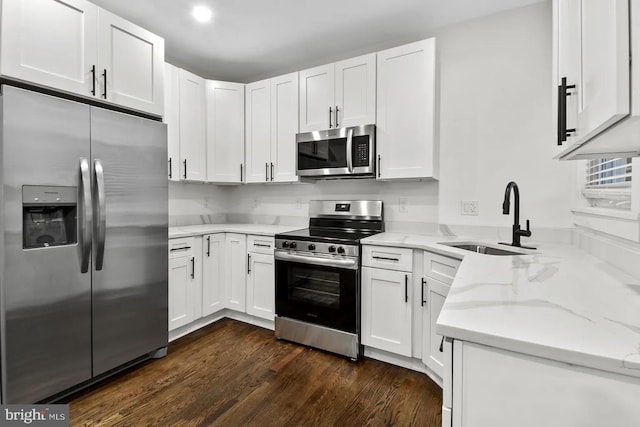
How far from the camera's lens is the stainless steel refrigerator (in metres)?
1.59

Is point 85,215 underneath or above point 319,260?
above

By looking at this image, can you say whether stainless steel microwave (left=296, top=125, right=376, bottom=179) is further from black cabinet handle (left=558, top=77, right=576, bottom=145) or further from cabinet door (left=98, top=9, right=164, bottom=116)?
black cabinet handle (left=558, top=77, right=576, bottom=145)

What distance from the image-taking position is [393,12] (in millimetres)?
2420

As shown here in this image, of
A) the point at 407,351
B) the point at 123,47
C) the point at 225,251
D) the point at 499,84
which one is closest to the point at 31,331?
the point at 225,251

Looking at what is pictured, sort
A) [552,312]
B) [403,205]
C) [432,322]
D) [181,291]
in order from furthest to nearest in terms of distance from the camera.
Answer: [403,205], [181,291], [432,322], [552,312]

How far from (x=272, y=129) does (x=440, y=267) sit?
Result: 6.78 feet

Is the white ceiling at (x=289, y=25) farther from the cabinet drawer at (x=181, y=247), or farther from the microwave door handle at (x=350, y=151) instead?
the cabinet drawer at (x=181, y=247)

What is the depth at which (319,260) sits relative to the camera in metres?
2.45

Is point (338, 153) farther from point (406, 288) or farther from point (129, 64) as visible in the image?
point (129, 64)

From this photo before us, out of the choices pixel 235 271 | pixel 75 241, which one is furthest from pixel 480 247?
pixel 75 241

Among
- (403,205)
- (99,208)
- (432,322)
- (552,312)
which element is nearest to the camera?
(552,312)

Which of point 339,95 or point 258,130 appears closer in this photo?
point 339,95

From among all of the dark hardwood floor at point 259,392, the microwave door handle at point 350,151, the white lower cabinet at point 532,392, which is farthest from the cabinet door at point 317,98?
the white lower cabinet at point 532,392

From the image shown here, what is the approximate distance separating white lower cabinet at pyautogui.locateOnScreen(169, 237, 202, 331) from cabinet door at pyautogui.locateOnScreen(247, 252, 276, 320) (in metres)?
0.45
